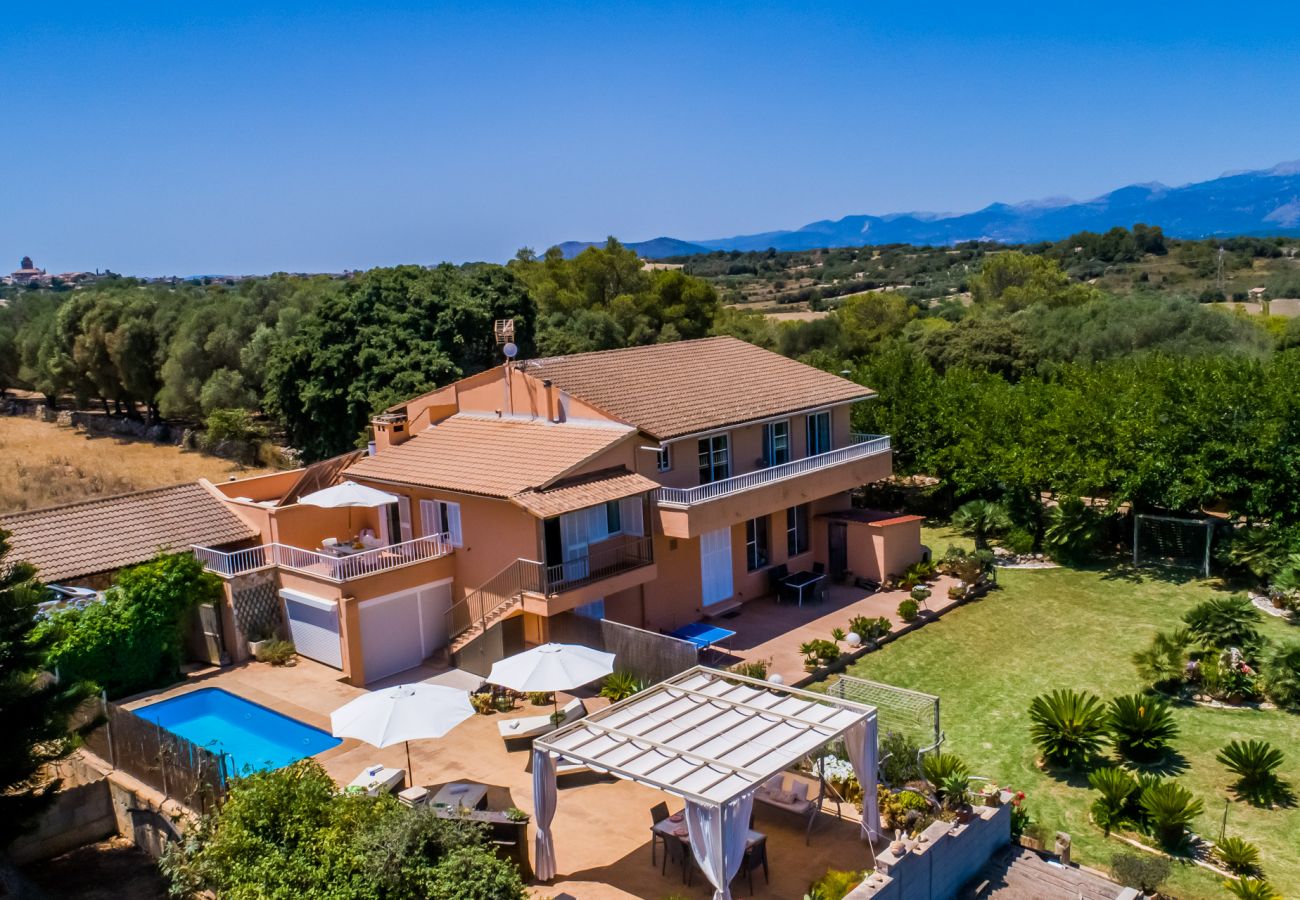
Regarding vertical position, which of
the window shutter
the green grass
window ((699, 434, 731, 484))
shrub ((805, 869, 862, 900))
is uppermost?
window ((699, 434, 731, 484))

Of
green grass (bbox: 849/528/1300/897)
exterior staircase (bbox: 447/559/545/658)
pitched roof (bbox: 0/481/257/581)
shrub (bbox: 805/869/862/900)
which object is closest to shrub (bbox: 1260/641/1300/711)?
green grass (bbox: 849/528/1300/897)

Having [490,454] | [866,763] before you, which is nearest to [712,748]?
[866,763]

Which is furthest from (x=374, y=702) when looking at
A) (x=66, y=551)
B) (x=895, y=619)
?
(x=895, y=619)

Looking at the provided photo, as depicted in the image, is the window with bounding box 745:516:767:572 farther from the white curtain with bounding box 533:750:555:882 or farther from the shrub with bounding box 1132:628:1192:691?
the white curtain with bounding box 533:750:555:882

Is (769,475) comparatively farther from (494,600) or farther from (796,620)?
(494,600)

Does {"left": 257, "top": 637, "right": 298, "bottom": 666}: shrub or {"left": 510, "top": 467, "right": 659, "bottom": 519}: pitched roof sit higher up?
{"left": 510, "top": 467, "right": 659, "bottom": 519}: pitched roof

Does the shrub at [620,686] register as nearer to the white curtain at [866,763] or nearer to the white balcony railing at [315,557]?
the white balcony railing at [315,557]
